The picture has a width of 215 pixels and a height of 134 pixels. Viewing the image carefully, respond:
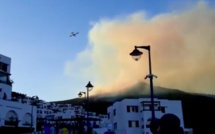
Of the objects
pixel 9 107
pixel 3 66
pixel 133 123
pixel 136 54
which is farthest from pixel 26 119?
pixel 136 54

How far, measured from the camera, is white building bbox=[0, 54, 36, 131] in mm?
49500

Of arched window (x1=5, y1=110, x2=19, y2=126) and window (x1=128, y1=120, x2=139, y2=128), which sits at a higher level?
arched window (x1=5, y1=110, x2=19, y2=126)

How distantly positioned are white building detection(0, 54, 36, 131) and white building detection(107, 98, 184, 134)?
14.8m

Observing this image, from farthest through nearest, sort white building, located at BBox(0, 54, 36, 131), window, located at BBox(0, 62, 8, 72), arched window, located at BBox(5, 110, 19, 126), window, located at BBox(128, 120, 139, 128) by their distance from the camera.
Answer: window, located at BBox(128, 120, 139, 128) → window, located at BBox(0, 62, 8, 72) → arched window, located at BBox(5, 110, 19, 126) → white building, located at BBox(0, 54, 36, 131)

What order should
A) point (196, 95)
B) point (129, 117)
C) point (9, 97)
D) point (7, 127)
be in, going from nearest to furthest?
point (7, 127), point (9, 97), point (129, 117), point (196, 95)

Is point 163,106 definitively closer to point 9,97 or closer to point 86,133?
point 9,97

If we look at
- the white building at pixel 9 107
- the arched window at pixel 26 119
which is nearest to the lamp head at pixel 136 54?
the white building at pixel 9 107

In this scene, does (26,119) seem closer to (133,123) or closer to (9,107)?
(9,107)

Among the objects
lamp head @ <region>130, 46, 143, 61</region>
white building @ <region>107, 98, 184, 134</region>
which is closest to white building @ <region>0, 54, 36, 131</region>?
white building @ <region>107, 98, 184, 134</region>

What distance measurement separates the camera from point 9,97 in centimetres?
5509

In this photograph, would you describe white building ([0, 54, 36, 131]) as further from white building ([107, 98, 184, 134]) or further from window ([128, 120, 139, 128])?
window ([128, 120, 139, 128])

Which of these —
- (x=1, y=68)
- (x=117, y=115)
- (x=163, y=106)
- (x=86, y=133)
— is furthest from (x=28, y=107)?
(x=86, y=133)

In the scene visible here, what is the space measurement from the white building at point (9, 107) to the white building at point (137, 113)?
14842 millimetres

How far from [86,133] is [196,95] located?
452 feet
